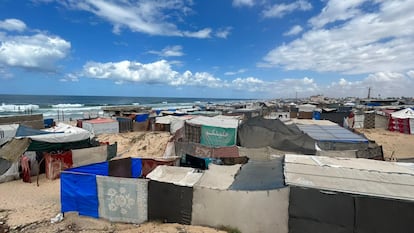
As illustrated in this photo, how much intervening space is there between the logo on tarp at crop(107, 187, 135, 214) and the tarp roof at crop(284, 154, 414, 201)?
15.4ft

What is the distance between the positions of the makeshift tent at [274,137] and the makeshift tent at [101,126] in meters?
16.6

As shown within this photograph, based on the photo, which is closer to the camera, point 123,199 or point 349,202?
point 349,202

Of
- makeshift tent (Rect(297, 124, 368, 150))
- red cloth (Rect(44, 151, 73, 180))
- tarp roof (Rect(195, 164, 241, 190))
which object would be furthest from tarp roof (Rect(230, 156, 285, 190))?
red cloth (Rect(44, 151, 73, 180))

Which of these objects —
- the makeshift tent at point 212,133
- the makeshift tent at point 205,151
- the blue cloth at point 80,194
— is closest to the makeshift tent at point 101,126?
the makeshift tent at point 212,133

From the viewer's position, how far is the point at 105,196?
785cm

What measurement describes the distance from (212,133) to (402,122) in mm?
22422

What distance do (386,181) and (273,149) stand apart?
→ 230 inches

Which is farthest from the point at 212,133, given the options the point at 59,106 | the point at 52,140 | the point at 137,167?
the point at 59,106

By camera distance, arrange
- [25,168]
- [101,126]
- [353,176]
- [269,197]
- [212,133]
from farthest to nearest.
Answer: [101,126], [212,133], [25,168], [353,176], [269,197]

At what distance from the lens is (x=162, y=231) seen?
6879mm

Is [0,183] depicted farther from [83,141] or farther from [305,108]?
[305,108]

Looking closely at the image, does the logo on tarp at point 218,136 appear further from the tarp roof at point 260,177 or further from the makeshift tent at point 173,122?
the tarp roof at point 260,177

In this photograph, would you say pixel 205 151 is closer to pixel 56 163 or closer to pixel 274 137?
pixel 274 137

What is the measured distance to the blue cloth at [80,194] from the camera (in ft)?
26.2
